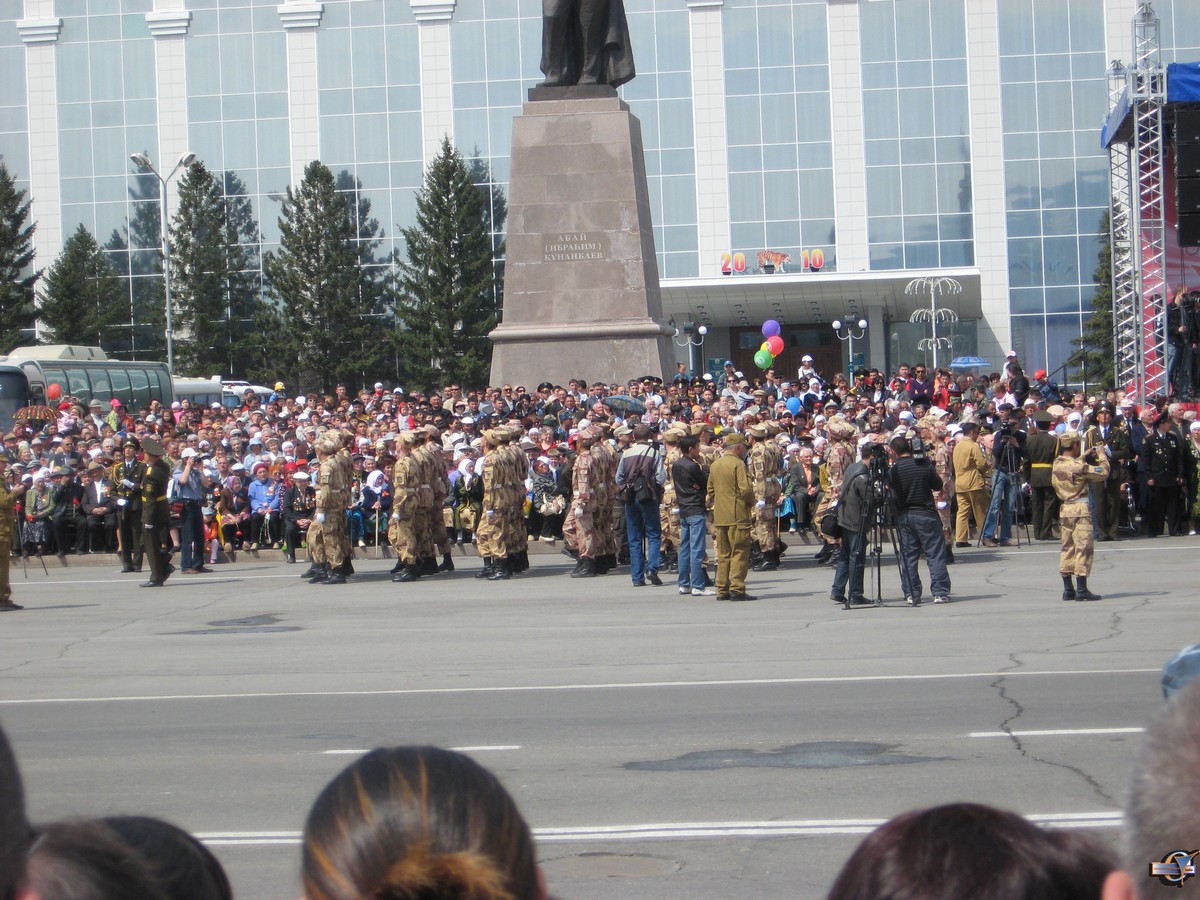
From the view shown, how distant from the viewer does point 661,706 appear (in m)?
9.74

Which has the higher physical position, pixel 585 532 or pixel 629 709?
pixel 585 532

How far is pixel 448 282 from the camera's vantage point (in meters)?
57.7

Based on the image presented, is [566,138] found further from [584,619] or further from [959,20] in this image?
[959,20]

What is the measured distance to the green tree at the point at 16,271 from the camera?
58.8 meters

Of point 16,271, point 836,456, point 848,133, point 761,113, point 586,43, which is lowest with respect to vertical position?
point 836,456

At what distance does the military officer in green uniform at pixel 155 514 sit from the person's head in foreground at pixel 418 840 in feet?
58.3

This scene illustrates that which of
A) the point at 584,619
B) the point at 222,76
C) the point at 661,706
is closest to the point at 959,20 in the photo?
the point at 222,76

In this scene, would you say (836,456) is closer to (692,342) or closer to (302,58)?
(692,342)

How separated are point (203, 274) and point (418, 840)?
60.8m

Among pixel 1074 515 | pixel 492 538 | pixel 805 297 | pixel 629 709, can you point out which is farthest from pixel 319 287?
pixel 629 709

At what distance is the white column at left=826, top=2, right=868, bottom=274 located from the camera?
53375 millimetres

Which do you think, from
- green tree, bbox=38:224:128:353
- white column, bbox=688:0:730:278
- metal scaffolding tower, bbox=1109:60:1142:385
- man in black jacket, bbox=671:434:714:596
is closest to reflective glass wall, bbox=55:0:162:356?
green tree, bbox=38:224:128:353

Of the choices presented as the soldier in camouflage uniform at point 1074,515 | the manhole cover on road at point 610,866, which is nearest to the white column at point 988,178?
the soldier in camouflage uniform at point 1074,515

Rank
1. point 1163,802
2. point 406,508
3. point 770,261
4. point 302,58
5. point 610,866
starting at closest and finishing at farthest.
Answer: point 1163,802
point 610,866
point 406,508
point 770,261
point 302,58
